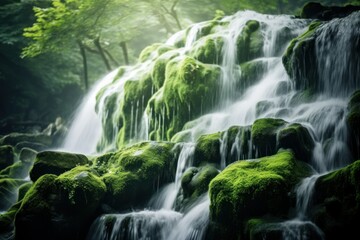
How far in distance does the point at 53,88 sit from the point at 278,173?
72.8ft

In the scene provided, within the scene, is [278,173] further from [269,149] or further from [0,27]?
[0,27]

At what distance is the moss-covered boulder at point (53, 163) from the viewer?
908 cm

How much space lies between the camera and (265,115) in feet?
30.8

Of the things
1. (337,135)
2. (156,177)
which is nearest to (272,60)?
(337,135)

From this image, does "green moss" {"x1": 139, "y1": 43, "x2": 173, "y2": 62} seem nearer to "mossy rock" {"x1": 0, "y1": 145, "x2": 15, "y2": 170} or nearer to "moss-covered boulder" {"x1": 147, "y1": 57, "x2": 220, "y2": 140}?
"moss-covered boulder" {"x1": 147, "y1": 57, "x2": 220, "y2": 140}

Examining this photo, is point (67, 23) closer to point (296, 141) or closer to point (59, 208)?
point (59, 208)

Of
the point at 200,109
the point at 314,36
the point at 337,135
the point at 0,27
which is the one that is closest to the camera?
the point at 337,135

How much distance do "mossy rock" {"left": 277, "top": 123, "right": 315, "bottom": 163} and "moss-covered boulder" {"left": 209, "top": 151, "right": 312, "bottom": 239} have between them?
619 mm

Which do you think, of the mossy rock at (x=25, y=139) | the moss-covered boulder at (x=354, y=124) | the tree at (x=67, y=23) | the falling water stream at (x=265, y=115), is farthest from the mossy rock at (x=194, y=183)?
the mossy rock at (x=25, y=139)

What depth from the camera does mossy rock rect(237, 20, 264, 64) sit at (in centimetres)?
1234

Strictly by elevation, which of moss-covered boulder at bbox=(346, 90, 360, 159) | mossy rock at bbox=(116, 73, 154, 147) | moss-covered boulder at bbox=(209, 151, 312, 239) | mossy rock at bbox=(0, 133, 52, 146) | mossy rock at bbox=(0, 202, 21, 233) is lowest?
mossy rock at bbox=(0, 133, 52, 146)

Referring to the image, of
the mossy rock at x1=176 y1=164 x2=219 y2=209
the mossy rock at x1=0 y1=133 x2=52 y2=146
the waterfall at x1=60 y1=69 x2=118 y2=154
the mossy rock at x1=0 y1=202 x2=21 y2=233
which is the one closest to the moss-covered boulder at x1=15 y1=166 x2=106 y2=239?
the mossy rock at x1=0 y1=202 x2=21 y2=233

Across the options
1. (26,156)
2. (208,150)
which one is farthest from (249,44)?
(26,156)

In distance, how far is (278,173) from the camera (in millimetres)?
6000
